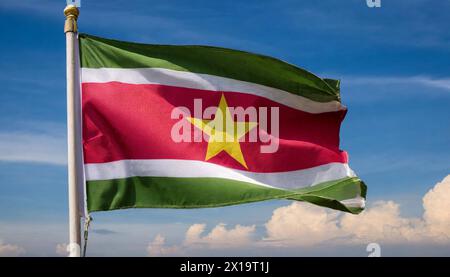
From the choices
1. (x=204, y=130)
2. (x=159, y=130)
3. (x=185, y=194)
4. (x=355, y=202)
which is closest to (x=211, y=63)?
(x=204, y=130)

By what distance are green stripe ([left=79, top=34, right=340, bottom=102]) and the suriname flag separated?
0.06 ft

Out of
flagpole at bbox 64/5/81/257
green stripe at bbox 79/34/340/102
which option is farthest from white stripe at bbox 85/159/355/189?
green stripe at bbox 79/34/340/102

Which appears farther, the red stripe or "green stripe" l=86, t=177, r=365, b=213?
the red stripe

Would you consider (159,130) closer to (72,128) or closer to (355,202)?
(72,128)

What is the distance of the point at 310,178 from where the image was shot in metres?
11.7

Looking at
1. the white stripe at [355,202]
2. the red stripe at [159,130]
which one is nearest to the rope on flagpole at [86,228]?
the red stripe at [159,130]

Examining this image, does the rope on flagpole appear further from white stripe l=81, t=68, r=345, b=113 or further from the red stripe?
white stripe l=81, t=68, r=345, b=113

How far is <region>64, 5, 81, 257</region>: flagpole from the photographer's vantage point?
9344mm

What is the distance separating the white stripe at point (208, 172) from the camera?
33.5ft

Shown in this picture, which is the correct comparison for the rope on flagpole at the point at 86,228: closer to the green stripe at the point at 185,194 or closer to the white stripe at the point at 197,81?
the green stripe at the point at 185,194

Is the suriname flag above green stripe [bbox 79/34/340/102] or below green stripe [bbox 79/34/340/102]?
below

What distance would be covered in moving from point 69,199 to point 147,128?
1974 mm

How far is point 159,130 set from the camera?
10727mm
